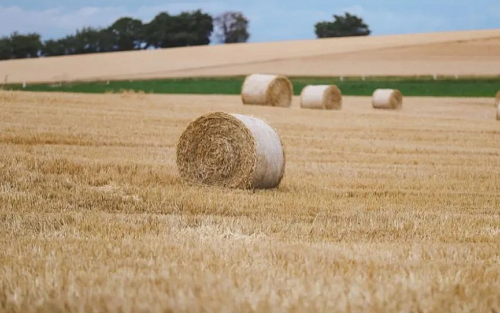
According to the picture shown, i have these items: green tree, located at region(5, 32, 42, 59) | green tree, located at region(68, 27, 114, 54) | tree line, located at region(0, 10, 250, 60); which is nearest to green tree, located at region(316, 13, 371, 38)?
tree line, located at region(0, 10, 250, 60)

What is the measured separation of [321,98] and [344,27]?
5620 cm

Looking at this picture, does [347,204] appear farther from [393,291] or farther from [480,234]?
[393,291]

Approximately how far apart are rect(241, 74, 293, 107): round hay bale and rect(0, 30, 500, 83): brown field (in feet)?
69.0

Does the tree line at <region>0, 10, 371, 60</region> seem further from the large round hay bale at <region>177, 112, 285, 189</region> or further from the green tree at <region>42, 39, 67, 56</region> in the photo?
the large round hay bale at <region>177, 112, 285, 189</region>

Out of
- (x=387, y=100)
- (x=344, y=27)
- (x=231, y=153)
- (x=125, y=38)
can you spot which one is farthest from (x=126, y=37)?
(x=231, y=153)

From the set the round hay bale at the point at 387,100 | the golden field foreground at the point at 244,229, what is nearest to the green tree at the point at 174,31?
the round hay bale at the point at 387,100

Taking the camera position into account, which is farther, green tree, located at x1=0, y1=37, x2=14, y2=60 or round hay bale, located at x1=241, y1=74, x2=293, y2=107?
green tree, located at x1=0, y1=37, x2=14, y2=60

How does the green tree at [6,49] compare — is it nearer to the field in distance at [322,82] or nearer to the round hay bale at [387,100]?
the field in distance at [322,82]

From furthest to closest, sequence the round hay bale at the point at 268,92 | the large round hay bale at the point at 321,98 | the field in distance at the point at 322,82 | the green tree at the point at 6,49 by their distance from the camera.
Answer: the green tree at the point at 6,49, the field in distance at the point at 322,82, the large round hay bale at the point at 321,98, the round hay bale at the point at 268,92

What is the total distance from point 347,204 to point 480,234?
77.1 inches

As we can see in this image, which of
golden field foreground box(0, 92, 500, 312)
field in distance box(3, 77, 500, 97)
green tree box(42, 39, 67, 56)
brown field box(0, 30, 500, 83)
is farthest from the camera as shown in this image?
green tree box(42, 39, 67, 56)

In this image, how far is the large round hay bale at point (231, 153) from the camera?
9.47m

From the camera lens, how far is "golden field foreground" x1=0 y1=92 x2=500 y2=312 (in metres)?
4.06

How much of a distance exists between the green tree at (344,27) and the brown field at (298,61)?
16.7 m
